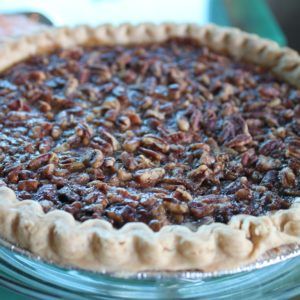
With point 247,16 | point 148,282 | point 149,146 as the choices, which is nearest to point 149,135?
point 149,146

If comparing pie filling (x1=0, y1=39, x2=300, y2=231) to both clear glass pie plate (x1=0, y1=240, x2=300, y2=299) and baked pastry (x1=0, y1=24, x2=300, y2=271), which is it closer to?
baked pastry (x1=0, y1=24, x2=300, y2=271)

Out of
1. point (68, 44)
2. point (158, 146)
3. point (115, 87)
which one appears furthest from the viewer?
point (68, 44)

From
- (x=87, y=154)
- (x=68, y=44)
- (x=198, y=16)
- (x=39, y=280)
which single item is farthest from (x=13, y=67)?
(x=198, y=16)

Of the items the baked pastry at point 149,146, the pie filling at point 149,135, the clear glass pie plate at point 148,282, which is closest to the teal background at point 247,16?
the baked pastry at point 149,146

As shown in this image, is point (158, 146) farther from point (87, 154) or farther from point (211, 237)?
point (211, 237)

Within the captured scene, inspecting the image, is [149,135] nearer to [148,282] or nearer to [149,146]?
[149,146]

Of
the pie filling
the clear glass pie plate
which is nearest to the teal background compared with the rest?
the pie filling

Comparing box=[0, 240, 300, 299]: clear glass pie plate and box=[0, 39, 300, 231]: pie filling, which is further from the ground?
box=[0, 39, 300, 231]: pie filling
